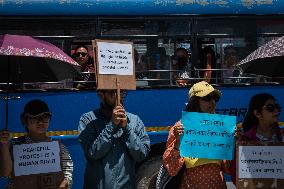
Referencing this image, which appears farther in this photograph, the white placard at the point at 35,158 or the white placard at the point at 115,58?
the white placard at the point at 115,58

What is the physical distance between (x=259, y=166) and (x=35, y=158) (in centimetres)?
182

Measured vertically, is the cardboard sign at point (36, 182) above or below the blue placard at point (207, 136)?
below

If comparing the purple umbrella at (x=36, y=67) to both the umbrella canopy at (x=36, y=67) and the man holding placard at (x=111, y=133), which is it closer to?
the umbrella canopy at (x=36, y=67)

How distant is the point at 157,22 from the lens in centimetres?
801

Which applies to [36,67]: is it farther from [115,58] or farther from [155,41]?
[155,41]

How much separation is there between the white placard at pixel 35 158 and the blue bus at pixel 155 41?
295 cm

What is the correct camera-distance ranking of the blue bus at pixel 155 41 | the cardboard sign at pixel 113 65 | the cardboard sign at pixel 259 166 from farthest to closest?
the blue bus at pixel 155 41 < the cardboard sign at pixel 113 65 < the cardboard sign at pixel 259 166

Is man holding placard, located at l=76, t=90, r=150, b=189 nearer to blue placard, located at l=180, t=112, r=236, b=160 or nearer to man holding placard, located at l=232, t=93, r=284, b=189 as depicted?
blue placard, located at l=180, t=112, r=236, b=160

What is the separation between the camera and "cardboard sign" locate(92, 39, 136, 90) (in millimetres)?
4922

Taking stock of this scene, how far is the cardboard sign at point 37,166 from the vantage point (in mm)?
4660

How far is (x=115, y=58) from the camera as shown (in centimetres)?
Result: 502

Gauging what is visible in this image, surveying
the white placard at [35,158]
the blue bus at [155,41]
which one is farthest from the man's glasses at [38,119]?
the blue bus at [155,41]

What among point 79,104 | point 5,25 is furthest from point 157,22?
point 5,25

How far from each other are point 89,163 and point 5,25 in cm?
342
